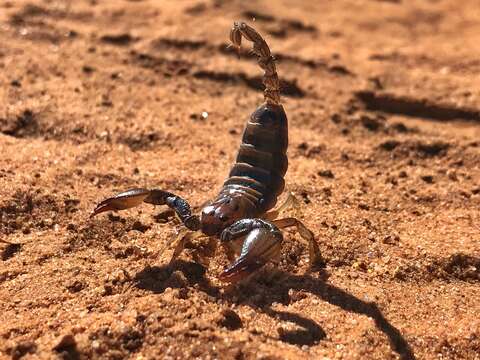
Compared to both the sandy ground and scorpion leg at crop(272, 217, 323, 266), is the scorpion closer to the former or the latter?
scorpion leg at crop(272, 217, 323, 266)

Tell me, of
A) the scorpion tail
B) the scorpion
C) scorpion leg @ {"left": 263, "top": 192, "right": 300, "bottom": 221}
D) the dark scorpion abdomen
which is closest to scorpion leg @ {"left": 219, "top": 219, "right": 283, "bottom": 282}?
the scorpion

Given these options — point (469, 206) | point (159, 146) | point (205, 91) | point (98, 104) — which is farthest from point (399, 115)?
point (98, 104)

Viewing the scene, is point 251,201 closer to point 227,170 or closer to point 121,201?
point 121,201

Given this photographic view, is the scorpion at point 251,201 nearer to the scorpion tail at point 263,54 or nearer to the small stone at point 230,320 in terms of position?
the scorpion tail at point 263,54

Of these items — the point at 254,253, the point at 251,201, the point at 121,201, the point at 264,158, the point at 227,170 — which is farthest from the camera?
the point at 227,170

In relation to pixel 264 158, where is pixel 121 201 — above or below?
below

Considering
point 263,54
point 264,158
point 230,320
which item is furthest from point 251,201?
point 263,54
